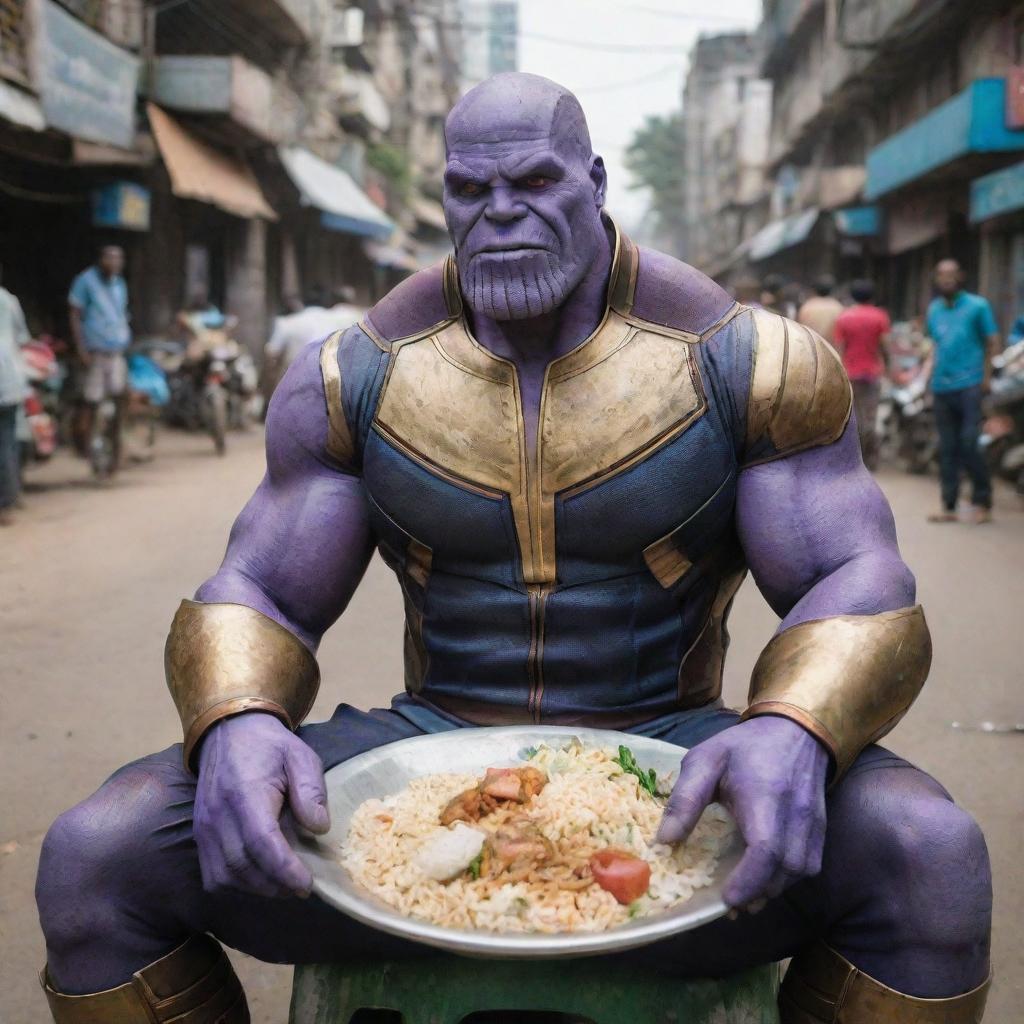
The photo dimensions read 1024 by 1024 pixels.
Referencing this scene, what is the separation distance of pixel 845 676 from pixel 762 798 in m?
0.27

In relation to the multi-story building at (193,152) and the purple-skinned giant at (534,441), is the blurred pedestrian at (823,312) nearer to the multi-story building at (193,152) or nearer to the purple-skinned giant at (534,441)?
the multi-story building at (193,152)

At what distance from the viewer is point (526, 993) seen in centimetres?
176

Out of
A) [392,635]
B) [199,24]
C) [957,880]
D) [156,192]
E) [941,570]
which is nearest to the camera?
[957,880]

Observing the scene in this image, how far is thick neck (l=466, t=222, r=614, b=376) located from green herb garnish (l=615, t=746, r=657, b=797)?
0.63 m

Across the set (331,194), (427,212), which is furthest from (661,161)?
(331,194)

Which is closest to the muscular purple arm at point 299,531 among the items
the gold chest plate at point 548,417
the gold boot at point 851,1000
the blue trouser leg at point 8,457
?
the gold chest plate at point 548,417

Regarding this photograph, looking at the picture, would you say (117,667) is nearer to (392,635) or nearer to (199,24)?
(392,635)

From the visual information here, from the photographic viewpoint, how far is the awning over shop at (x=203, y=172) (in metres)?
14.4

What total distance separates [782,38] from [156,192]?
2036 cm

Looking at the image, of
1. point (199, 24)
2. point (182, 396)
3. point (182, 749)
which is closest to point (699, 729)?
point (182, 749)

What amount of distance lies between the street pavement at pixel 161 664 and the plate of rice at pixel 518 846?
102cm

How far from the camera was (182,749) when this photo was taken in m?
1.87

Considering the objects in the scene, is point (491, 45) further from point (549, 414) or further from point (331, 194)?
point (549, 414)

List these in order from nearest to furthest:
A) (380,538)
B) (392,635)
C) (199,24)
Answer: (380,538)
(392,635)
(199,24)
